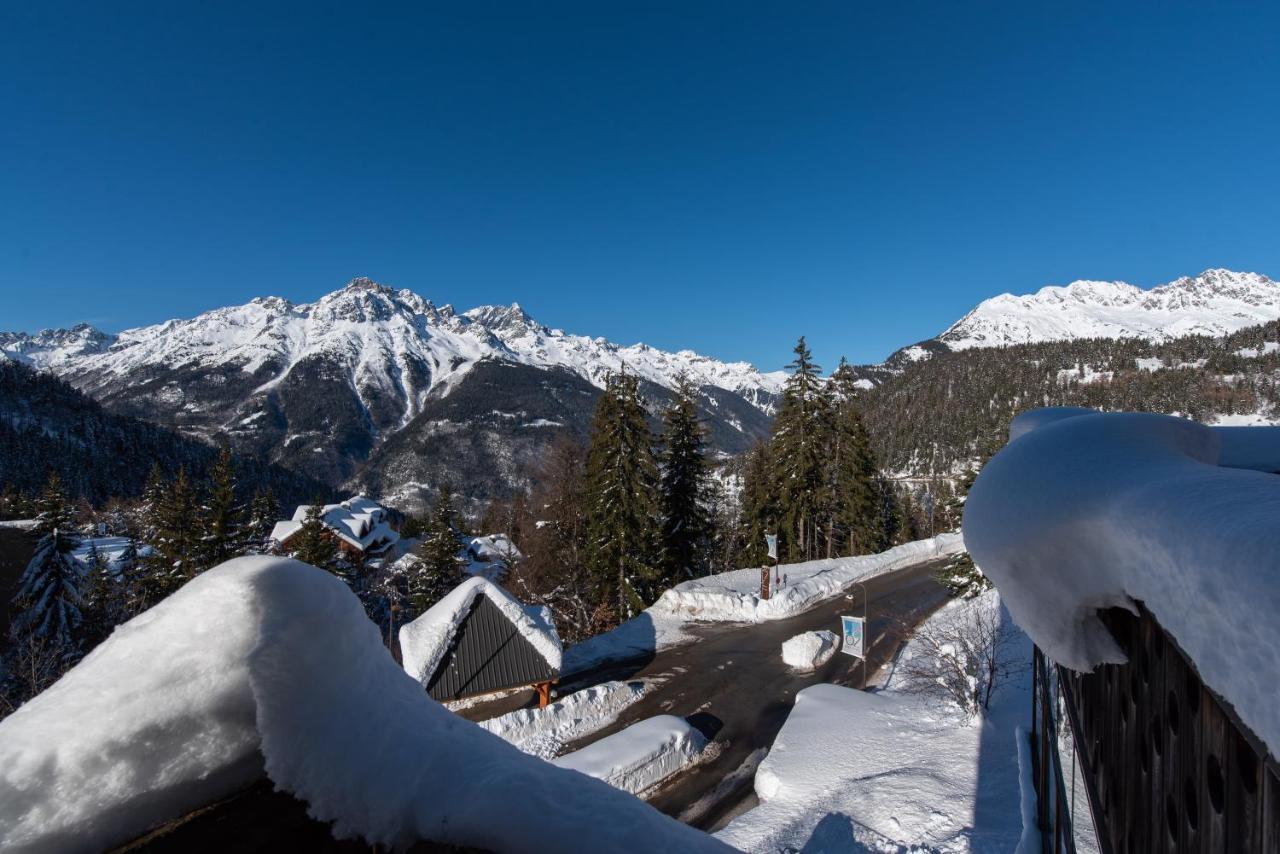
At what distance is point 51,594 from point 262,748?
3276 centimetres

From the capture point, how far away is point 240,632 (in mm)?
1064

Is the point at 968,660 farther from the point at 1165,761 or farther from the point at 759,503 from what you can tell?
the point at 759,503

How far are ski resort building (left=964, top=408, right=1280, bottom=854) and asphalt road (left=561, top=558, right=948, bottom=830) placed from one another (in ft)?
35.0

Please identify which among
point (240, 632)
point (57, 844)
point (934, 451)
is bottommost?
point (934, 451)

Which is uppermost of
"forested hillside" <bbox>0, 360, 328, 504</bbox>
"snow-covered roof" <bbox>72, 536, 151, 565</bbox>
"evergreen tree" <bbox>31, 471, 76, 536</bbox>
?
"forested hillside" <bbox>0, 360, 328, 504</bbox>

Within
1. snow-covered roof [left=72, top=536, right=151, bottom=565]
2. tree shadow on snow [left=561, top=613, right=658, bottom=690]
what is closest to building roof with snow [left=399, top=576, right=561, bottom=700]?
tree shadow on snow [left=561, top=613, right=658, bottom=690]

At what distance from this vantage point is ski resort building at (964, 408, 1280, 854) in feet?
2.26

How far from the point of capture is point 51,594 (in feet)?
75.5

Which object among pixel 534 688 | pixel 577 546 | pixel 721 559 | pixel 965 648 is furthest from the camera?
pixel 721 559

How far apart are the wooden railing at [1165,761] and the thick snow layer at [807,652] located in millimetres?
15293

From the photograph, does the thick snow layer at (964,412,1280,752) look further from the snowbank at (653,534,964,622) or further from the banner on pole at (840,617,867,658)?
the snowbank at (653,534,964,622)

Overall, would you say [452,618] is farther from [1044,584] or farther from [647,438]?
[1044,584]

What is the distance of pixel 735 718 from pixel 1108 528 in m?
14.9

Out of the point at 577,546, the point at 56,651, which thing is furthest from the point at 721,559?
the point at 56,651
